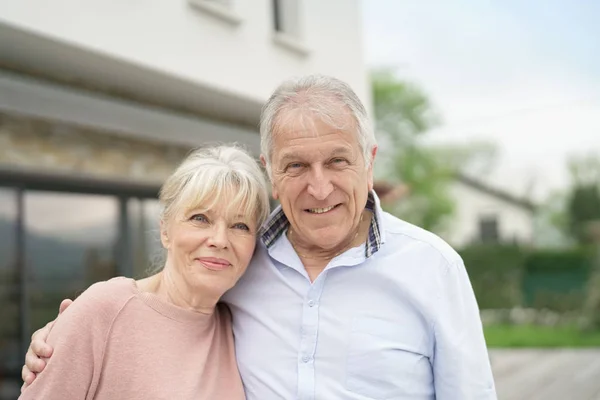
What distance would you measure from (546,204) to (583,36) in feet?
64.6

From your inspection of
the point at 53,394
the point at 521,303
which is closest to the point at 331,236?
the point at 53,394

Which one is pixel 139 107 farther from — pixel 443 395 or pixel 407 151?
A: pixel 407 151

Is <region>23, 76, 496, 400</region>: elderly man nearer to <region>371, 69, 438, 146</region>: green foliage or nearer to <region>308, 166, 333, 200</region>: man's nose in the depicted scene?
<region>308, 166, 333, 200</region>: man's nose

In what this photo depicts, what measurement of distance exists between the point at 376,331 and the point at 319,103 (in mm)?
670

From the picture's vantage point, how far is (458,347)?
1927 millimetres

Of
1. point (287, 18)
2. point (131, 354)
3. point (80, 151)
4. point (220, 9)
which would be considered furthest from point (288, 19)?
point (131, 354)

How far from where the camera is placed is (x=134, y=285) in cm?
200

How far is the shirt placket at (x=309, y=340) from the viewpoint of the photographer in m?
1.92

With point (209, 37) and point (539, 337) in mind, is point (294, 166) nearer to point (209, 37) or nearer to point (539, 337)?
point (209, 37)

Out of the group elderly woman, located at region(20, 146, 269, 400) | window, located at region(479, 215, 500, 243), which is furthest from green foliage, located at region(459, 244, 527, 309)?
window, located at region(479, 215, 500, 243)

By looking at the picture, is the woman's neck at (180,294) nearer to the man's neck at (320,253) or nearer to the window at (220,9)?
the man's neck at (320,253)

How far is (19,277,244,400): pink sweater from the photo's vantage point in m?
1.77

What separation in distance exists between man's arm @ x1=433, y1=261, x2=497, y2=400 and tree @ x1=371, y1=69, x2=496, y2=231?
29.2m

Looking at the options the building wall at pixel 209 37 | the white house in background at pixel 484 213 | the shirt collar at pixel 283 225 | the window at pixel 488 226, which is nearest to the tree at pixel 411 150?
the white house in background at pixel 484 213
